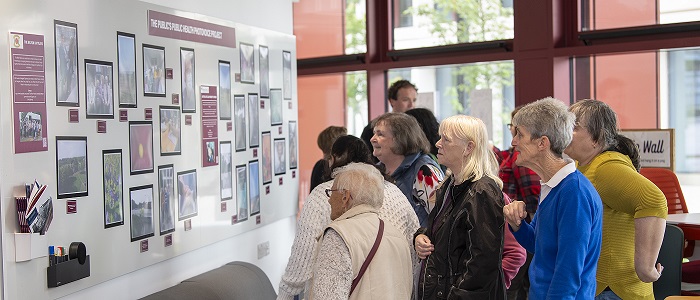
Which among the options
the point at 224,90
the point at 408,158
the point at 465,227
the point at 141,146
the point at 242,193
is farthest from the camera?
the point at 242,193

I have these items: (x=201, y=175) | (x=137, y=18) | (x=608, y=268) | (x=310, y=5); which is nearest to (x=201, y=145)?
(x=201, y=175)

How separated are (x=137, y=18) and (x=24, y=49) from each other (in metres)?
0.94

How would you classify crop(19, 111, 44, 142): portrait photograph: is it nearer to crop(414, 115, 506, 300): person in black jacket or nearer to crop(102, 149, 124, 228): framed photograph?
crop(102, 149, 124, 228): framed photograph

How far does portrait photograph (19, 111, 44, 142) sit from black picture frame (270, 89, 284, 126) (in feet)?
8.62

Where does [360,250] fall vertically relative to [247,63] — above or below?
below

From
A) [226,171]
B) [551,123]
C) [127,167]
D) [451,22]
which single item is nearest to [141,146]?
[127,167]

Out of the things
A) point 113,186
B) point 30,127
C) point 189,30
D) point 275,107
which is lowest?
point 113,186

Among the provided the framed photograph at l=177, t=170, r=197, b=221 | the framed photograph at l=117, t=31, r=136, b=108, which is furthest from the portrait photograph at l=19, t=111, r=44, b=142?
the framed photograph at l=177, t=170, r=197, b=221

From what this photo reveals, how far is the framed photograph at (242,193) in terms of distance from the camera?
5637 mm

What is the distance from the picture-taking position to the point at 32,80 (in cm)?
367

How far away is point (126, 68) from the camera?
435cm

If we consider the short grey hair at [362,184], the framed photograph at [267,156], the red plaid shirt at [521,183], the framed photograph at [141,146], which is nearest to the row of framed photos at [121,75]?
the framed photograph at [141,146]

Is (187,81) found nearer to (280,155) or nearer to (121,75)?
(121,75)

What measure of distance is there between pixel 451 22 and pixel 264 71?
2.09 metres
